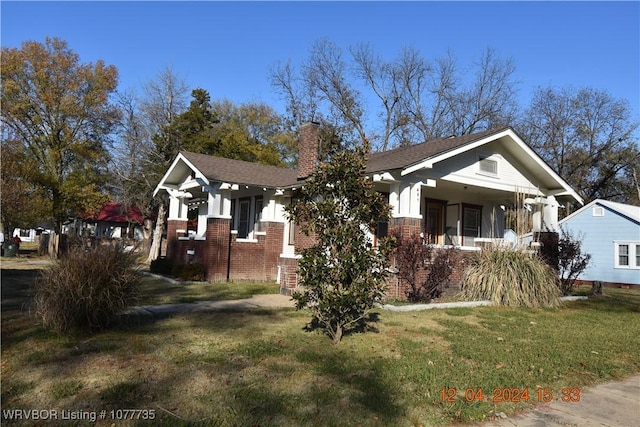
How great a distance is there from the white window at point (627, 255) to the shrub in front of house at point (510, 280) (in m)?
15.8

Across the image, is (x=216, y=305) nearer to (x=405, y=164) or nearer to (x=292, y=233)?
(x=405, y=164)

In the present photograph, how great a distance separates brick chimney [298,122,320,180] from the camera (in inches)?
586

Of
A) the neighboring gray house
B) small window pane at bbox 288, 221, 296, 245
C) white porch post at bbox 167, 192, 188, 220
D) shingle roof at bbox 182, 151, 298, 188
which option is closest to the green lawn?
small window pane at bbox 288, 221, 296, 245

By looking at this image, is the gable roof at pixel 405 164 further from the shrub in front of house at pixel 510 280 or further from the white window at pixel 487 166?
the shrub in front of house at pixel 510 280

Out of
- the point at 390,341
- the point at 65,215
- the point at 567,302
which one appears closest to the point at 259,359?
the point at 390,341

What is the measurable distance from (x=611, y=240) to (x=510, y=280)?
17.5m

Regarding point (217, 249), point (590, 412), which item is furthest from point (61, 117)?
point (590, 412)

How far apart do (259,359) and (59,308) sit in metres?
2.95

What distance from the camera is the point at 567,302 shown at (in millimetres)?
12344

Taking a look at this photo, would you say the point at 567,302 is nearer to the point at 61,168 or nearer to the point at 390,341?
the point at 390,341

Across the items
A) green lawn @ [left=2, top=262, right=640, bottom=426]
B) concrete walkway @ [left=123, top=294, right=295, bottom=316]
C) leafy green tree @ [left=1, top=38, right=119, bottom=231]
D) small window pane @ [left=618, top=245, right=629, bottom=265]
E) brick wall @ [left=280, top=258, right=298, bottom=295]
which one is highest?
leafy green tree @ [left=1, top=38, right=119, bottom=231]

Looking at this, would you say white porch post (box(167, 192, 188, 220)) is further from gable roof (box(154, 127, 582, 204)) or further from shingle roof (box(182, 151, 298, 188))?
shingle roof (box(182, 151, 298, 188))

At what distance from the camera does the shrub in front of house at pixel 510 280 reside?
430 inches

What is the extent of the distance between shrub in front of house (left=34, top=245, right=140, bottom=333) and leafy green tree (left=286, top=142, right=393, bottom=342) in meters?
2.57
